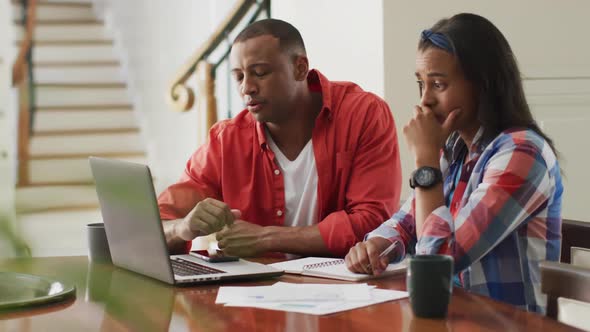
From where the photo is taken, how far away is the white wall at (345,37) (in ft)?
9.78

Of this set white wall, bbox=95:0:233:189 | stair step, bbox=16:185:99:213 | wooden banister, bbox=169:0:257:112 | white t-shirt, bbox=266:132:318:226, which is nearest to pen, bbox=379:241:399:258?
white t-shirt, bbox=266:132:318:226

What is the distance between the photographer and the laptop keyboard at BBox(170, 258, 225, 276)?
1601 mm

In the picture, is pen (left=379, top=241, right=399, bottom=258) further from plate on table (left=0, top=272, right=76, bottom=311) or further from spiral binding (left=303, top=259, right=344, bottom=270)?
plate on table (left=0, top=272, right=76, bottom=311)

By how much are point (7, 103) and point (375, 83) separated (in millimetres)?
3774

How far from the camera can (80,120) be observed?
6723 millimetres

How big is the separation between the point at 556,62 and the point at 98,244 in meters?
1.91

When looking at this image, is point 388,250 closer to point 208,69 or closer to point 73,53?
point 208,69

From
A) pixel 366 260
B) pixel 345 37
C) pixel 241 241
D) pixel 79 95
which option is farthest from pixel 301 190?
pixel 79 95

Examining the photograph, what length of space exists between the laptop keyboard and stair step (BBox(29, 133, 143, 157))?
16.2ft

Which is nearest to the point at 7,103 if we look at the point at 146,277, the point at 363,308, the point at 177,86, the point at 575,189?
the point at 177,86

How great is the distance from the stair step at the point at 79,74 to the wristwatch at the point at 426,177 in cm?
562

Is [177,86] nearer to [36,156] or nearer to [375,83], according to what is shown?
[375,83]

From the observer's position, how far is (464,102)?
5.52 ft

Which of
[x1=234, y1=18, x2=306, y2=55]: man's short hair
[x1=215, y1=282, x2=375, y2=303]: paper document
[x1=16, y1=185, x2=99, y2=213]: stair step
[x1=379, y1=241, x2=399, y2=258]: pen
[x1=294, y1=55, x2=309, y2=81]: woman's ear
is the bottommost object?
[x1=16, y1=185, x2=99, y2=213]: stair step
